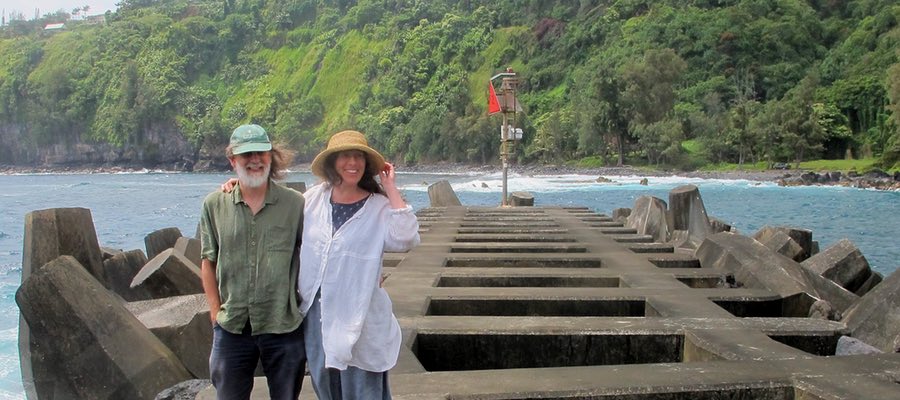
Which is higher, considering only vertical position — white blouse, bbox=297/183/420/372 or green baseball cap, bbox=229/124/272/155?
green baseball cap, bbox=229/124/272/155

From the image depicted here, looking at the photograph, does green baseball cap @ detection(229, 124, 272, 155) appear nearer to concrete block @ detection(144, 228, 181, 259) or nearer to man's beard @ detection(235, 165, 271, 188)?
man's beard @ detection(235, 165, 271, 188)

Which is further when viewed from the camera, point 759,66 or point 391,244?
point 759,66

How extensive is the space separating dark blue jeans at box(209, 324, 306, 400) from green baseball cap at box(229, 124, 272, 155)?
0.80 meters

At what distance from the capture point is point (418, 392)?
4141 millimetres

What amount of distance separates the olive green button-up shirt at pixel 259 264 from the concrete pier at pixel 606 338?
2.94ft

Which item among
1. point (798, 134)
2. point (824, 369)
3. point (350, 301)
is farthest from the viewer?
point (798, 134)

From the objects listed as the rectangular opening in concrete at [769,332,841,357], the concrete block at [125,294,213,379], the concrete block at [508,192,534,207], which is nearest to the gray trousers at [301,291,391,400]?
the concrete block at [125,294,213,379]

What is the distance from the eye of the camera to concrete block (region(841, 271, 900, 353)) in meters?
6.01

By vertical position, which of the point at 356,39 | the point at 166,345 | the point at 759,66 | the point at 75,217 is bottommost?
the point at 166,345

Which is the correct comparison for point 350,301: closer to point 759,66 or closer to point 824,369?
point 824,369

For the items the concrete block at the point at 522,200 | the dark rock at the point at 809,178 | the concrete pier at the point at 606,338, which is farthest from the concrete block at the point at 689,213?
the dark rock at the point at 809,178

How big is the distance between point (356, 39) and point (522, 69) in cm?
4375

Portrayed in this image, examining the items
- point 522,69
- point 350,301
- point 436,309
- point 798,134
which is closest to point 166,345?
point 436,309

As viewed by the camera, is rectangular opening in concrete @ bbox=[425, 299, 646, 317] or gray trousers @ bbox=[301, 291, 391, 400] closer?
gray trousers @ bbox=[301, 291, 391, 400]
